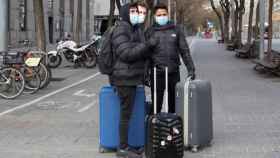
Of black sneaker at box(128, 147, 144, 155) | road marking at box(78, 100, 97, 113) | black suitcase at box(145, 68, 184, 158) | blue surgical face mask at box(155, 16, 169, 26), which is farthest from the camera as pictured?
road marking at box(78, 100, 97, 113)

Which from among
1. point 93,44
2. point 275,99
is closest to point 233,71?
point 93,44

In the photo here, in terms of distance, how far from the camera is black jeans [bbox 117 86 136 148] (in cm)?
683

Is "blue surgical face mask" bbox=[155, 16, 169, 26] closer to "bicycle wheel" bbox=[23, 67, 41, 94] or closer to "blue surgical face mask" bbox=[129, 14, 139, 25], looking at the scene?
"blue surgical face mask" bbox=[129, 14, 139, 25]

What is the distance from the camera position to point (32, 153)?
745 centimetres

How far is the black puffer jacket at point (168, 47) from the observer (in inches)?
296

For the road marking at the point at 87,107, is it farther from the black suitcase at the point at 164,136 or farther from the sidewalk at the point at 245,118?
the black suitcase at the point at 164,136

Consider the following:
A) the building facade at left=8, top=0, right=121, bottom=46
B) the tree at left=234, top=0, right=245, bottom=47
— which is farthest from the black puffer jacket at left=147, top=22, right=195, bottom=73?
the tree at left=234, top=0, right=245, bottom=47

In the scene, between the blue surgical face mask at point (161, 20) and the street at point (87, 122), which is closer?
the blue surgical face mask at point (161, 20)

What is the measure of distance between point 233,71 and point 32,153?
1419cm

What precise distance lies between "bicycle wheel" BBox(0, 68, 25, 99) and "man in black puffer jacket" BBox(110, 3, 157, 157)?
6.62 meters

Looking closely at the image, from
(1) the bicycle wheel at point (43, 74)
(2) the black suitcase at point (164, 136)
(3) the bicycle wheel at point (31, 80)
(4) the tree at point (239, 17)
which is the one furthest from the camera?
(4) the tree at point (239, 17)

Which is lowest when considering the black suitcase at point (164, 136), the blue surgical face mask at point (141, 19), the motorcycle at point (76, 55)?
the black suitcase at point (164, 136)

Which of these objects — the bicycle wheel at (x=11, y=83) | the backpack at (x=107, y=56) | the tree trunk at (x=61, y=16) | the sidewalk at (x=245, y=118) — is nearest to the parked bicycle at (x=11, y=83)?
the bicycle wheel at (x=11, y=83)

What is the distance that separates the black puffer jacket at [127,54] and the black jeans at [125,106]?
0.27 ft
